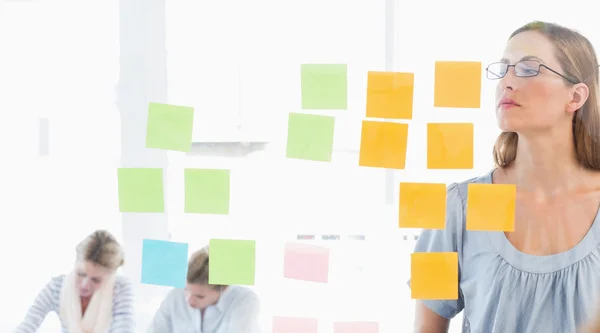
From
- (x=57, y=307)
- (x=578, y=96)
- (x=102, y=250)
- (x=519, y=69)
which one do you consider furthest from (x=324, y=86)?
(x=57, y=307)

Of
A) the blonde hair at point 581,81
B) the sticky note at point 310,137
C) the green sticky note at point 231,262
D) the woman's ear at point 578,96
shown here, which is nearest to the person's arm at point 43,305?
the green sticky note at point 231,262

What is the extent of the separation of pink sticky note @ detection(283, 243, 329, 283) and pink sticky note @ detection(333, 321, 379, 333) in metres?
0.09

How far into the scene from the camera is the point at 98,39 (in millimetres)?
1197

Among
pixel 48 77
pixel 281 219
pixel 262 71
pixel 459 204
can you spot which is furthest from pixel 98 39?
pixel 459 204

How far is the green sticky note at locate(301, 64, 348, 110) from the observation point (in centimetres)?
110

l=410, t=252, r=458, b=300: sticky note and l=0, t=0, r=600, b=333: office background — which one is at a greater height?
l=0, t=0, r=600, b=333: office background

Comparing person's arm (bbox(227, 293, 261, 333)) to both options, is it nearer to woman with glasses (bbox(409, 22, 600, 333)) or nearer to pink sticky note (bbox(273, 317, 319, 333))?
pink sticky note (bbox(273, 317, 319, 333))

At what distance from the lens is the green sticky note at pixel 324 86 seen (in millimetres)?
1099

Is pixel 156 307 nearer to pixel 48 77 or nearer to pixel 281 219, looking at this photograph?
pixel 281 219

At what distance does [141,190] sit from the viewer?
3.80ft

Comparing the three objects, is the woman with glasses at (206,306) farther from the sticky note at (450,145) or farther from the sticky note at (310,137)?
the sticky note at (450,145)

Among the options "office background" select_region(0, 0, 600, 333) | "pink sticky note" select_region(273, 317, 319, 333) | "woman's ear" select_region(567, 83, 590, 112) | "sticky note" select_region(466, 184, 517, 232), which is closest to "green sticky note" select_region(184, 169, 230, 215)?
"office background" select_region(0, 0, 600, 333)

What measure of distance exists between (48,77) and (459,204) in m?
0.84

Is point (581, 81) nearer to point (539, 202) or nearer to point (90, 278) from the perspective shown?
point (539, 202)
